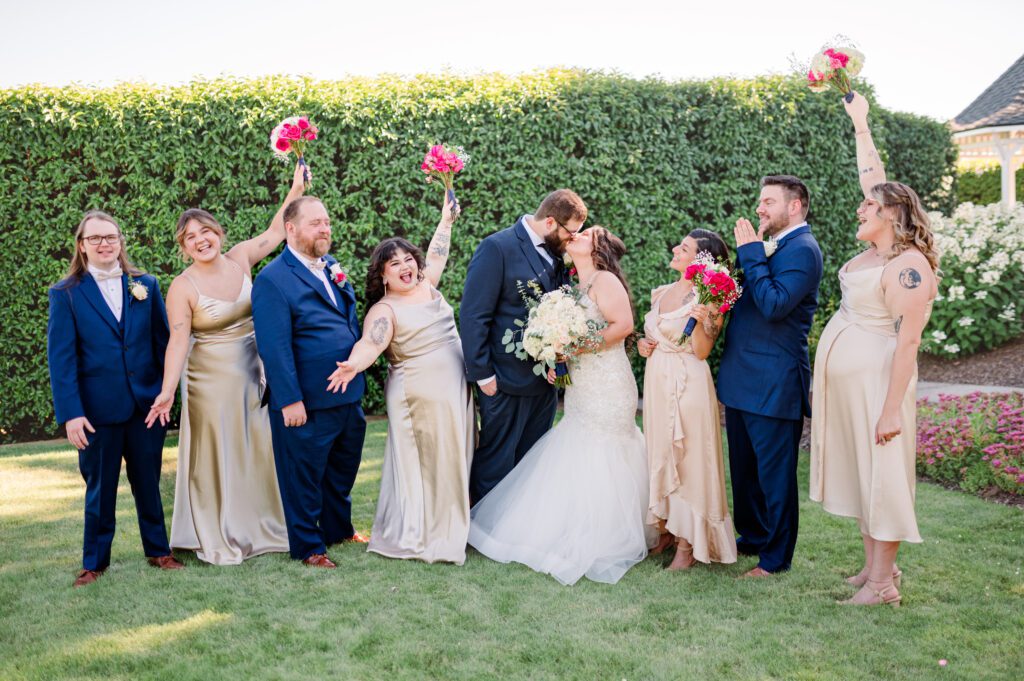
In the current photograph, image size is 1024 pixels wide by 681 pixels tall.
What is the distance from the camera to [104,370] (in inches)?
178

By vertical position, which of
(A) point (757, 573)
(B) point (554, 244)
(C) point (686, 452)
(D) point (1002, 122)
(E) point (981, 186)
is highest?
(D) point (1002, 122)

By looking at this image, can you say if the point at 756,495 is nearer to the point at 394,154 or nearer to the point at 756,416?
the point at 756,416

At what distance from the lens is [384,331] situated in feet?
16.1

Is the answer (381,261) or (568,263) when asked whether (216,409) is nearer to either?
(381,261)

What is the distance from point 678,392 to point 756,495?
88cm

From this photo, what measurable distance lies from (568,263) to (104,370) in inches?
108

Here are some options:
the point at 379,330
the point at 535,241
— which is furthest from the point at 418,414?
the point at 535,241

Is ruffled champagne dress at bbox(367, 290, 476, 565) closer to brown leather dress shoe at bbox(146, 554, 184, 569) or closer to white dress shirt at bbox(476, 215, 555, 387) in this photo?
white dress shirt at bbox(476, 215, 555, 387)

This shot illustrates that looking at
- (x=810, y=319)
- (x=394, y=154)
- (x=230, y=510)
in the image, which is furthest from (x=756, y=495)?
(x=394, y=154)

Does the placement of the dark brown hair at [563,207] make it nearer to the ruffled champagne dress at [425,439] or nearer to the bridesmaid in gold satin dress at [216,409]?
the ruffled champagne dress at [425,439]

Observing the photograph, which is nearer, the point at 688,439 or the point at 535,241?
the point at 688,439

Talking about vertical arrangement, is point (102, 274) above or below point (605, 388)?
above

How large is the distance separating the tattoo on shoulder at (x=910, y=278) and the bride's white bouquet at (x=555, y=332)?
5.42ft

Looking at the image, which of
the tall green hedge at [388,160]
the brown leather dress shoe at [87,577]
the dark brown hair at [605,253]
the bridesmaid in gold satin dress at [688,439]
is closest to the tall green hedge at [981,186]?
the tall green hedge at [388,160]
